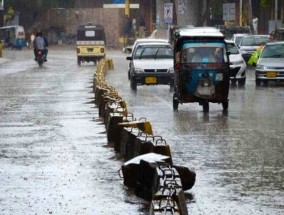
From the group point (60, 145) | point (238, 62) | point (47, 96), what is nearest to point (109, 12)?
point (238, 62)

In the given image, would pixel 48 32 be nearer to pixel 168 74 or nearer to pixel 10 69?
pixel 10 69

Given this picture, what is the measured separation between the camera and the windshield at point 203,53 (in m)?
27.6

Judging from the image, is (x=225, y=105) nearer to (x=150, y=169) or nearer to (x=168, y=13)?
(x=150, y=169)

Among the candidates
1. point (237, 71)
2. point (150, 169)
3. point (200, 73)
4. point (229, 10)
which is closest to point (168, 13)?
point (229, 10)

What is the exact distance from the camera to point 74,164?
54.2ft

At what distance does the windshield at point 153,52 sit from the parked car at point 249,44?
52.2 feet

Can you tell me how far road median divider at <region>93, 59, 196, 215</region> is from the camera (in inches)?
439

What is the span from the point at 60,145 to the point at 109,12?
81.5 metres

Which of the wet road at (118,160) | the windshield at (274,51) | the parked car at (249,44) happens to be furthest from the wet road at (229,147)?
the parked car at (249,44)

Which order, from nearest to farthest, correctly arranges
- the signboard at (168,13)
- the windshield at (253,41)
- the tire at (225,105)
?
the tire at (225,105), the windshield at (253,41), the signboard at (168,13)

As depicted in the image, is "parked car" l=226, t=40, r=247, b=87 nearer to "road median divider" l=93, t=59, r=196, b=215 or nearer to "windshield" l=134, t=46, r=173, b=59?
"windshield" l=134, t=46, r=173, b=59

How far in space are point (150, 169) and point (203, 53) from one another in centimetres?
1487

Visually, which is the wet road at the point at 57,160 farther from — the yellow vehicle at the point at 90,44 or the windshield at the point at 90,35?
the windshield at the point at 90,35

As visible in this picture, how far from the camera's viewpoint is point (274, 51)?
40.9 metres
